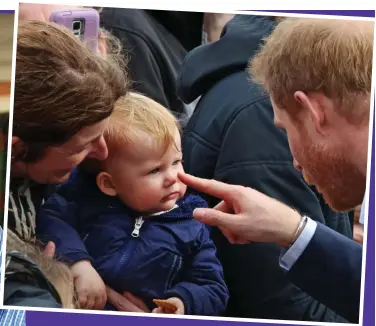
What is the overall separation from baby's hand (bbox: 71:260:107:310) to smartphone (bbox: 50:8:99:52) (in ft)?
1.28

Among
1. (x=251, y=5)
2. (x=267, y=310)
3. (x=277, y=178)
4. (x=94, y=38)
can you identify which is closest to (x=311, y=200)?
(x=277, y=178)

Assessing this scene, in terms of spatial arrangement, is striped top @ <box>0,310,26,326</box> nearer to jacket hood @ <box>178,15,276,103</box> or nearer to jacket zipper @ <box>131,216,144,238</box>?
jacket zipper @ <box>131,216,144,238</box>

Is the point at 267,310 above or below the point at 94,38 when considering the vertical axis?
below

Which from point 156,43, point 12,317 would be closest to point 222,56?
point 156,43

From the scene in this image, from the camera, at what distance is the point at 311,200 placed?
1.37 m

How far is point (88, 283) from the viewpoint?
1.35 metres

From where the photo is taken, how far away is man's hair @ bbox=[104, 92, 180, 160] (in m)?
1.33

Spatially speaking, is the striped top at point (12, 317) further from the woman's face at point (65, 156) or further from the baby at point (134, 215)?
the woman's face at point (65, 156)

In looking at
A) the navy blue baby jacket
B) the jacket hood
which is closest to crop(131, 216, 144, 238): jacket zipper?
the navy blue baby jacket

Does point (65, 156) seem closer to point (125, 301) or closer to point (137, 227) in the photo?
point (137, 227)

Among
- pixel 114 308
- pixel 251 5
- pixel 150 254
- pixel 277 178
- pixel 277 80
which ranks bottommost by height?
pixel 114 308

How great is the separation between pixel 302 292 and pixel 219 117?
36cm

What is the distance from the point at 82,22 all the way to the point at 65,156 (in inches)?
9.6

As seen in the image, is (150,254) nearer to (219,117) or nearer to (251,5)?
(219,117)
